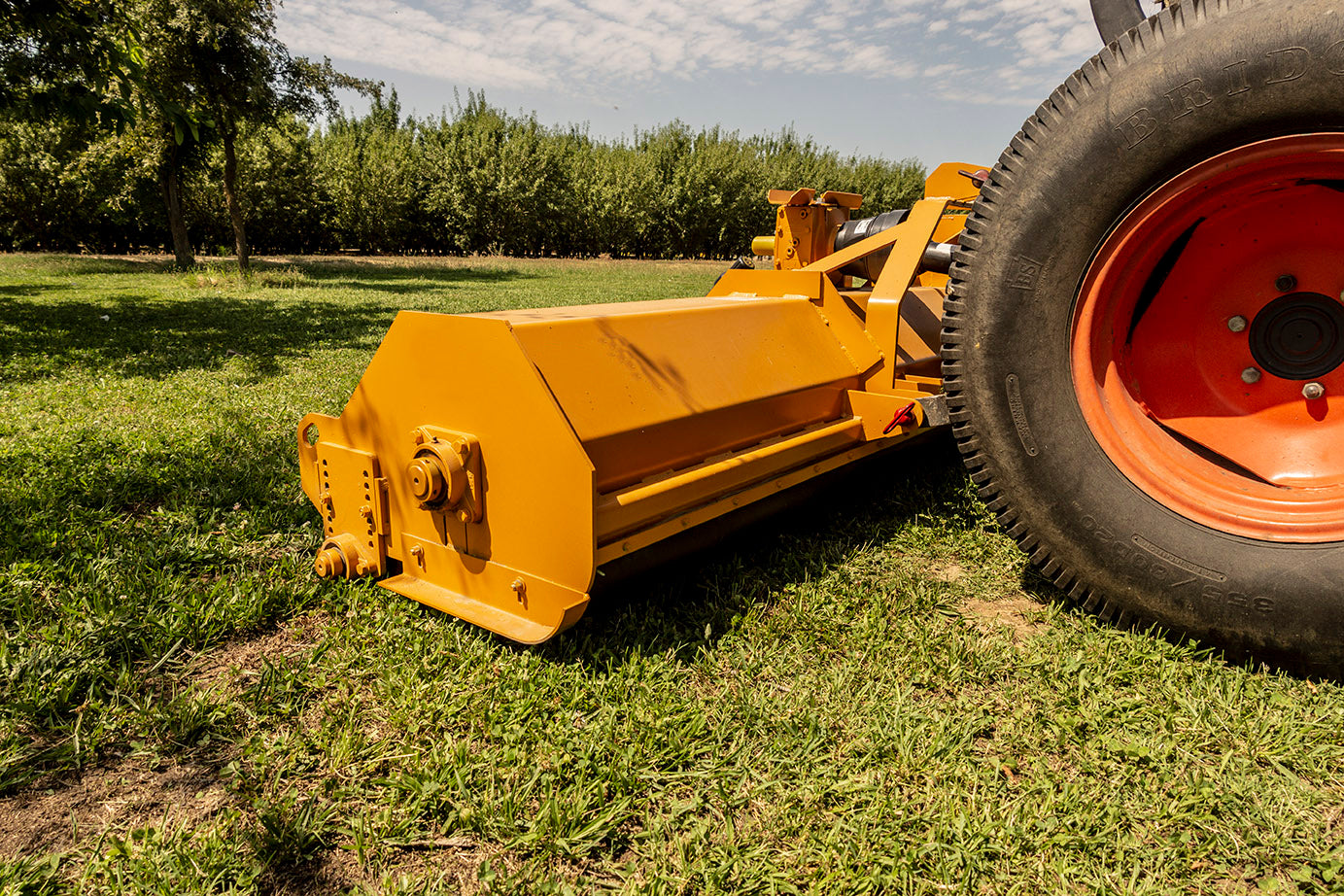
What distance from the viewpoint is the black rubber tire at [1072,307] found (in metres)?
1.80

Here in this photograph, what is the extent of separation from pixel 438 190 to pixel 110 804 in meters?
34.2

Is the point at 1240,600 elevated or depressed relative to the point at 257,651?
elevated

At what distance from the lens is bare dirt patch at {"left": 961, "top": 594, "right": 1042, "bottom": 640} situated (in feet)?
7.88

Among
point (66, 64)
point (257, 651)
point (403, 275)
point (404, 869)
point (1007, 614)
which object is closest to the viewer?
point (404, 869)

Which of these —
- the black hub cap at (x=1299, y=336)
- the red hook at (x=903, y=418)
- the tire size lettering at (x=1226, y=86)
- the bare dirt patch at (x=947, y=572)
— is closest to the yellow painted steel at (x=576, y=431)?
the red hook at (x=903, y=418)

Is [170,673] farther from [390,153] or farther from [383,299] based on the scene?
[390,153]

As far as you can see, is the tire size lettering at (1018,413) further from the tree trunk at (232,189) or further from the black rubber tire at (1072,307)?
the tree trunk at (232,189)

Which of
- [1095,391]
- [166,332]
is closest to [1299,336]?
[1095,391]

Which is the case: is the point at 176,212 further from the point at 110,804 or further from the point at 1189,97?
the point at 1189,97

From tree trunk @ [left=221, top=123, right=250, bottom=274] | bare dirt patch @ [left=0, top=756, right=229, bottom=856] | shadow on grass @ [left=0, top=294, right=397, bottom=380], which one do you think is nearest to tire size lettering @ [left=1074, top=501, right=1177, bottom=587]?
bare dirt patch @ [left=0, top=756, right=229, bottom=856]

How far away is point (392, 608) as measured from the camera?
2486 mm

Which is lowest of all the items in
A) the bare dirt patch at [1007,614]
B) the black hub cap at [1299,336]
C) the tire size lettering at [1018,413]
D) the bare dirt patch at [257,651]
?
the bare dirt patch at [257,651]

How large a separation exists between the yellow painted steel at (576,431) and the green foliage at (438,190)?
24738mm

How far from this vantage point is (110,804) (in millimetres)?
1739
